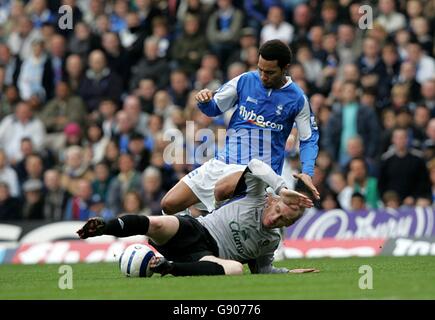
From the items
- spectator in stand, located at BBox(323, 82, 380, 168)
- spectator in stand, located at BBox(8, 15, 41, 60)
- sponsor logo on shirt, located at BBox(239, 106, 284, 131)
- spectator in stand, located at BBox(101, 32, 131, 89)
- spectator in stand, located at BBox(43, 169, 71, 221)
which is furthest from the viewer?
spectator in stand, located at BBox(8, 15, 41, 60)

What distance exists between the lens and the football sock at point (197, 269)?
11.0 m

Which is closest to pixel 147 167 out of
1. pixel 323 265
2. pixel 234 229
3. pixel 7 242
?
pixel 7 242

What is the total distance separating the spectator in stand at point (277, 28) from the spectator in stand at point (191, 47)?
1341 millimetres

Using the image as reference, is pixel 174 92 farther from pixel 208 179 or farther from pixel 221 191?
pixel 221 191

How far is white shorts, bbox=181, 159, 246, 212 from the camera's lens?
516 inches

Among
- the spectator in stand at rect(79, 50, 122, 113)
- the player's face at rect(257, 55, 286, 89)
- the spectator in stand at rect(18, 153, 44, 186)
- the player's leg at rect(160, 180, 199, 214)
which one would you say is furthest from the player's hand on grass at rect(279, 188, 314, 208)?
the spectator in stand at rect(79, 50, 122, 113)

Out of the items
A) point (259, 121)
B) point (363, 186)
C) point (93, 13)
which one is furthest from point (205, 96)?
point (93, 13)

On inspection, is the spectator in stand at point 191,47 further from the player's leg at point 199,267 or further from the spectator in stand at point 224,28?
the player's leg at point 199,267

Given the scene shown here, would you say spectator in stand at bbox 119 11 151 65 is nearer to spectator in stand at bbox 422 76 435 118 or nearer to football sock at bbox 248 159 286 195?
spectator in stand at bbox 422 76 435 118

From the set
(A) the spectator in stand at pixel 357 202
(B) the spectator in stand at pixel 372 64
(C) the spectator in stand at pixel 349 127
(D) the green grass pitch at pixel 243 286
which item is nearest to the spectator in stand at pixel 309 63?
(B) the spectator in stand at pixel 372 64

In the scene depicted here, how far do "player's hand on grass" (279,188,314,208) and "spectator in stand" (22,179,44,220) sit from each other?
1011cm

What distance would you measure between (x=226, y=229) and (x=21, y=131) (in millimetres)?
11132
